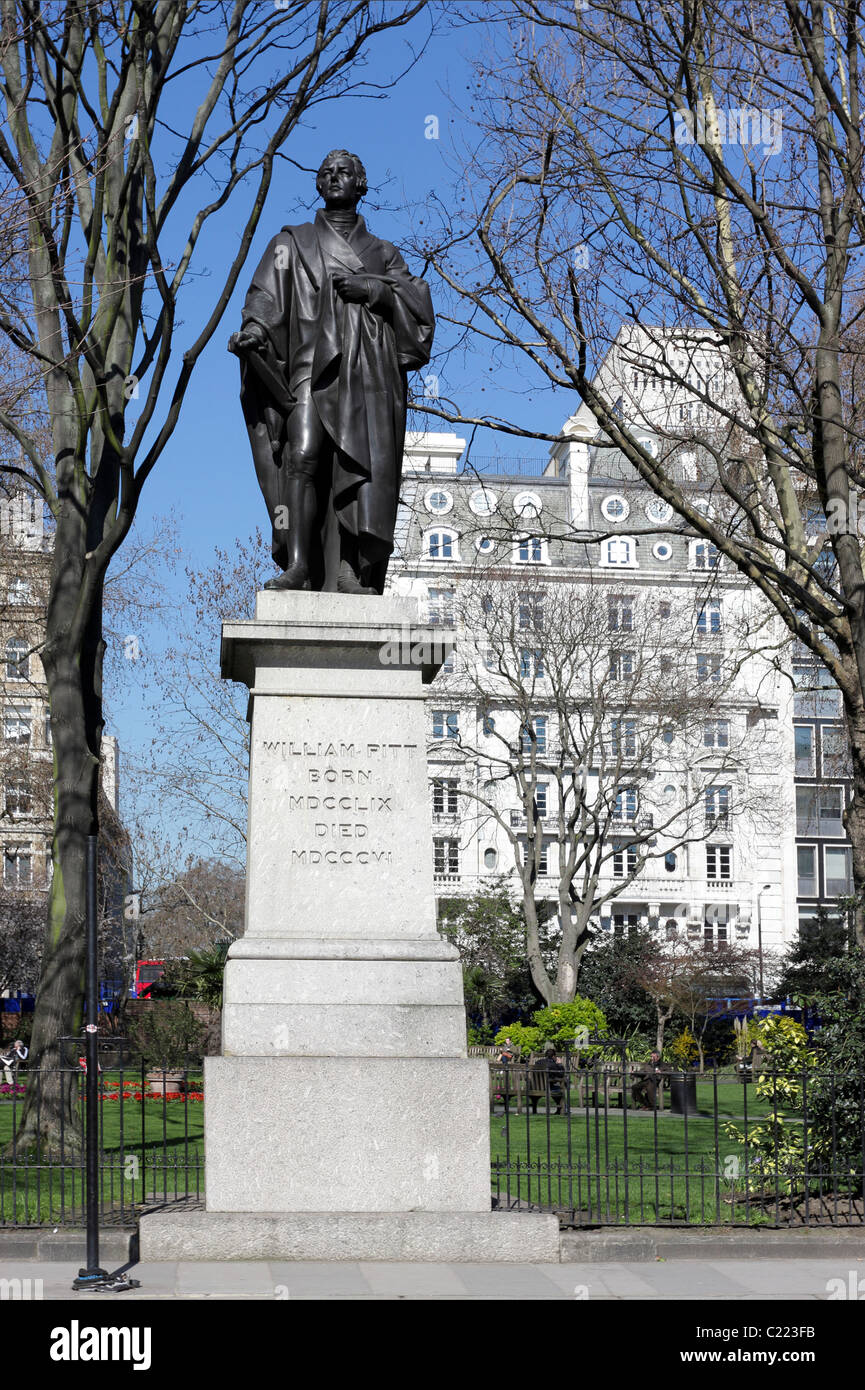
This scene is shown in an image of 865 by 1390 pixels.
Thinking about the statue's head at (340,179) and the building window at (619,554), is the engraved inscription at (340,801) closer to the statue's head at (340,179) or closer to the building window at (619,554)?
the statue's head at (340,179)

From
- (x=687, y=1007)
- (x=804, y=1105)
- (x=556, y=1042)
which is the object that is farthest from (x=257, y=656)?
(x=687, y=1007)

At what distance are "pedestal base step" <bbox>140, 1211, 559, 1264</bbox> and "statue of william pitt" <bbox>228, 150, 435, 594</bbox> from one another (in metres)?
3.99

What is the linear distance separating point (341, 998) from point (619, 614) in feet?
120

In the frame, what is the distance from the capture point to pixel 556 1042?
105ft

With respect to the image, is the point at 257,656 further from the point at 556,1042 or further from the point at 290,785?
the point at 556,1042

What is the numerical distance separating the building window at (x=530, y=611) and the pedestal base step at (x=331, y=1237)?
1277 inches

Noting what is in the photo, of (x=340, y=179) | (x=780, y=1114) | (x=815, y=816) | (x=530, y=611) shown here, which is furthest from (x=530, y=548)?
(x=815, y=816)

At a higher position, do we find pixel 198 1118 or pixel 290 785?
pixel 290 785

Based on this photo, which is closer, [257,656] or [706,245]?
[257,656]

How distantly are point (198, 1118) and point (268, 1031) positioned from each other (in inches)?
567

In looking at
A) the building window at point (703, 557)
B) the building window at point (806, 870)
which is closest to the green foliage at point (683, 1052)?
the building window at point (703, 557)

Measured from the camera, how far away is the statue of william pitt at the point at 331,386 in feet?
34.9

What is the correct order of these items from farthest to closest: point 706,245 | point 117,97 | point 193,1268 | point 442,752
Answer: point 442,752, point 117,97, point 706,245, point 193,1268

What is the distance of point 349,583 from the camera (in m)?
10.7
